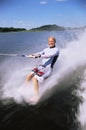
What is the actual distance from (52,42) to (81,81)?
230cm

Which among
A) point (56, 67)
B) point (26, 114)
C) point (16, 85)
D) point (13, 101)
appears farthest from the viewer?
point (56, 67)

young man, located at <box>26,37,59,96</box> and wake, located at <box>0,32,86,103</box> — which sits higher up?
young man, located at <box>26,37,59,96</box>

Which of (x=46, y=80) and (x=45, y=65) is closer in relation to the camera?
(x=45, y=65)

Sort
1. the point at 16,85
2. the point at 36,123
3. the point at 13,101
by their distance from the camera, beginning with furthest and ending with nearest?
the point at 16,85 < the point at 13,101 < the point at 36,123

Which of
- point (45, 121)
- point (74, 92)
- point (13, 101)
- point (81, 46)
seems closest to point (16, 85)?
point (13, 101)

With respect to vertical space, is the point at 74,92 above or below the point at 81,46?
below

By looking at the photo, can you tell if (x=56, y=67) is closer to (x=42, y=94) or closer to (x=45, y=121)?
(x=42, y=94)

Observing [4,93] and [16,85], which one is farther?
[16,85]

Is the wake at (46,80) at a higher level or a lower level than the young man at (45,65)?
lower

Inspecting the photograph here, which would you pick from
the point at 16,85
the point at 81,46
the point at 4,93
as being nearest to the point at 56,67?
the point at 16,85

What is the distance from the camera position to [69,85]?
10320mm

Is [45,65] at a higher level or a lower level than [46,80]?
higher

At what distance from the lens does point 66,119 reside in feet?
23.5

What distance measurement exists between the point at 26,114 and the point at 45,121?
70 centimetres
